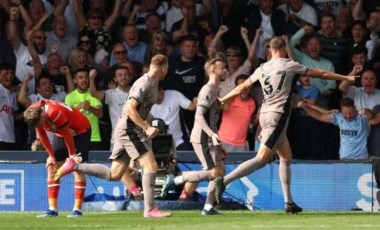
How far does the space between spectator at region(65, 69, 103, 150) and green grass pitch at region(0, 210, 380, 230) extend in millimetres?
3808

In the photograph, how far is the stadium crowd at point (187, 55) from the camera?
74.1 ft

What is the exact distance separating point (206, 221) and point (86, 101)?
19.6 feet

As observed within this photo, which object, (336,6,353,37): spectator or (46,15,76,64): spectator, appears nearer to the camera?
(336,6,353,37): spectator

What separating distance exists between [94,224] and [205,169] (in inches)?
93.1

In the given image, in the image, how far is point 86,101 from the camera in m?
22.5

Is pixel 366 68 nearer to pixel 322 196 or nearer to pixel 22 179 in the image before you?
pixel 322 196

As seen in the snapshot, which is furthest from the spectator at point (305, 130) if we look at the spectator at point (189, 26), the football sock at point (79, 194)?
the football sock at point (79, 194)

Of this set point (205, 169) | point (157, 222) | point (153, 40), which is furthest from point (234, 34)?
point (157, 222)

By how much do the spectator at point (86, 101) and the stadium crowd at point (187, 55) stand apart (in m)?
0.02

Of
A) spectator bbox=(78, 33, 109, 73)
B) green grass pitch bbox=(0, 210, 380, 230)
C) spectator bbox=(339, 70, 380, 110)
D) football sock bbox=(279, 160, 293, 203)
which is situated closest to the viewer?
green grass pitch bbox=(0, 210, 380, 230)

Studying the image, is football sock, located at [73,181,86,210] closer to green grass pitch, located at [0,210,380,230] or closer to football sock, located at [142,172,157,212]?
green grass pitch, located at [0,210,380,230]

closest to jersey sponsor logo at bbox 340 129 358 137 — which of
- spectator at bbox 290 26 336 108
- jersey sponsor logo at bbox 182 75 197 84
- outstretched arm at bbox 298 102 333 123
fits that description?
outstretched arm at bbox 298 102 333 123

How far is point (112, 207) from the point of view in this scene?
2052 centimetres

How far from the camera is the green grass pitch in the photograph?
16000 millimetres
